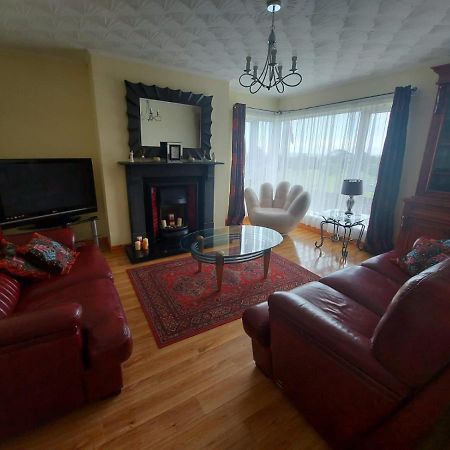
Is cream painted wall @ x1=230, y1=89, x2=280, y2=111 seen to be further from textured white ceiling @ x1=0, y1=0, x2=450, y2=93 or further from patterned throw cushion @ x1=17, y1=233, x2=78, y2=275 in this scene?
patterned throw cushion @ x1=17, y1=233, x2=78, y2=275

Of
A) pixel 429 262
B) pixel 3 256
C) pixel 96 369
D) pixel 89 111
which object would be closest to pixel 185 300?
pixel 96 369

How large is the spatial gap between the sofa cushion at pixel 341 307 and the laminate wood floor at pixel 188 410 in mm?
574

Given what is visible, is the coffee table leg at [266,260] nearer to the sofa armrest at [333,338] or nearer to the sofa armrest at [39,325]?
the sofa armrest at [333,338]

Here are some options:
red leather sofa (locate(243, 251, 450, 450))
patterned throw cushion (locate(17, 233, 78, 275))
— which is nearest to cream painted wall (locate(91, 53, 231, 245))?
patterned throw cushion (locate(17, 233, 78, 275))

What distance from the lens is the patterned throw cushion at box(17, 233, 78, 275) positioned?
1.79 metres

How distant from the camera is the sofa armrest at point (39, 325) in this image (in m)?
1.03

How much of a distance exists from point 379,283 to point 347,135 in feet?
9.07

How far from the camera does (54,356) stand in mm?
1130

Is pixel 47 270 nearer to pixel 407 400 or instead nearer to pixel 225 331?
pixel 225 331

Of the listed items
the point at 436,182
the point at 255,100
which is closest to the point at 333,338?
the point at 436,182

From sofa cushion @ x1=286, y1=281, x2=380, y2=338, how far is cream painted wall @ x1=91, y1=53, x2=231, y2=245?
262 cm

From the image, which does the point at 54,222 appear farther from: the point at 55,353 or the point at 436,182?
the point at 436,182

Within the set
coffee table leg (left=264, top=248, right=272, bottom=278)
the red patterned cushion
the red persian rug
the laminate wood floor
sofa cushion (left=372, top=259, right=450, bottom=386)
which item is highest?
sofa cushion (left=372, top=259, right=450, bottom=386)

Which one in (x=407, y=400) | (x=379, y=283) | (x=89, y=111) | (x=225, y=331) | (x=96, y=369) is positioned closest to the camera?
(x=407, y=400)
